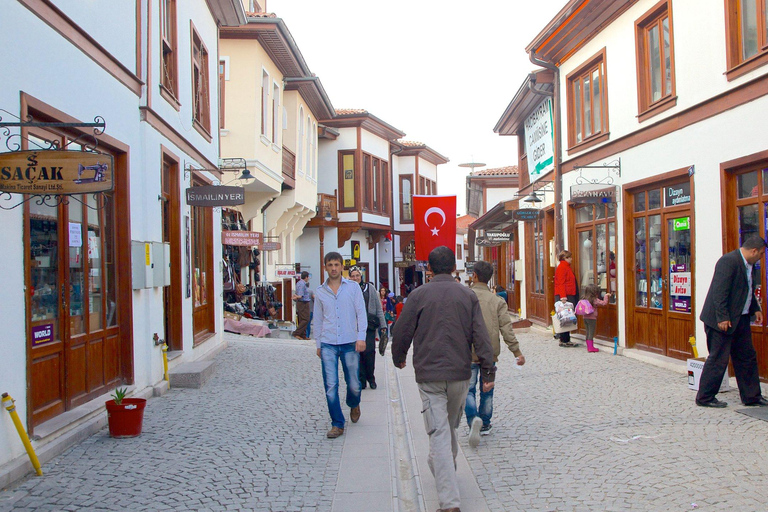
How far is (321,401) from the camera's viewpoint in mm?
9219

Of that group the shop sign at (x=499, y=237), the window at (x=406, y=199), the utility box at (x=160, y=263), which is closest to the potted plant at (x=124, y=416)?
the utility box at (x=160, y=263)

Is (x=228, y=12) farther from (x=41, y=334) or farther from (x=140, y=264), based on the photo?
(x=41, y=334)

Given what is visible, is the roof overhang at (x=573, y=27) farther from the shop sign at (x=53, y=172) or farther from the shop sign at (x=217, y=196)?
the shop sign at (x=53, y=172)

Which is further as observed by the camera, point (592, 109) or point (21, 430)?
point (592, 109)

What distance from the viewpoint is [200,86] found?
13945 mm

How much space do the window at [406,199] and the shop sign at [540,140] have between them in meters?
21.1

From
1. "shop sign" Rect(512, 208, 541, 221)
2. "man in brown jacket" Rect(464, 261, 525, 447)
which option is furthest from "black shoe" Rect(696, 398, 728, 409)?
"shop sign" Rect(512, 208, 541, 221)

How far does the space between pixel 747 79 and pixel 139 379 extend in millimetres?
8240

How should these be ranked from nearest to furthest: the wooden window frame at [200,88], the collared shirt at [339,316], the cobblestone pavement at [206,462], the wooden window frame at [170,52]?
the cobblestone pavement at [206,462]
the collared shirt at [339,316]
the wooden window frame at [170,52]
the wooden window frame at [200,88]

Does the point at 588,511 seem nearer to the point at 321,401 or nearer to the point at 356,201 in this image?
the point at 321,401

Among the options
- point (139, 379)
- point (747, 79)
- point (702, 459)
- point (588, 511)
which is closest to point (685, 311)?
point (747, 79)

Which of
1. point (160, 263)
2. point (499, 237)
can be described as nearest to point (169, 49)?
point (160, 263)

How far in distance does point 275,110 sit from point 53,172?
15.9 m

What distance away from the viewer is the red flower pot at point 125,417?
22.6 feet
